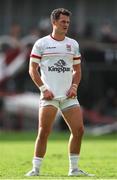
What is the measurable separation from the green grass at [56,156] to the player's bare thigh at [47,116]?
0.79m

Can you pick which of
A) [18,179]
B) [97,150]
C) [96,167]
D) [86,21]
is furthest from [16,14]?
[18,179]

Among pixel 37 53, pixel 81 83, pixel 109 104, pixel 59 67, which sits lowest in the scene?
pixel 109 104

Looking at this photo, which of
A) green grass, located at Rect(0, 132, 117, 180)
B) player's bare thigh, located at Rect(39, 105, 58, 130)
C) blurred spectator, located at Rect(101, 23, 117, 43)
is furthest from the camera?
blurred spectator, located at Rect(101, 23, 117, 43)

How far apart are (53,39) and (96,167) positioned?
322cm

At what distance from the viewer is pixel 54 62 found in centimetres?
1488

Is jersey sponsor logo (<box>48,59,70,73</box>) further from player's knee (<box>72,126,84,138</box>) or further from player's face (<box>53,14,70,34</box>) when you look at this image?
player's knee (<box>72,126,84,138</box>)

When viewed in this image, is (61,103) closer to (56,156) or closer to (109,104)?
(56,156)

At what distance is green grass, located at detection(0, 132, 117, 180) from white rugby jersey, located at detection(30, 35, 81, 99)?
4.58 ft

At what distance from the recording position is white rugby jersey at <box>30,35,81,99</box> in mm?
14875

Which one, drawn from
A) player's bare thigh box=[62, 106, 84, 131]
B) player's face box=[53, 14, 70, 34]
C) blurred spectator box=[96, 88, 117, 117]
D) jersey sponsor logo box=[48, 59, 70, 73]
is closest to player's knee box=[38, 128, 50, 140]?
player's bare thigh box=[62, 106, 84, 131]

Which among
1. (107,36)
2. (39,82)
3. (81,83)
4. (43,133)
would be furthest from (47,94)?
(107,36)

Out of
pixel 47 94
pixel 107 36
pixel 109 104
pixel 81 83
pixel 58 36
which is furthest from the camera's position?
pixel 109 104

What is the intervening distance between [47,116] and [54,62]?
85cm

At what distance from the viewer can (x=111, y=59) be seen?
33.6 meters
